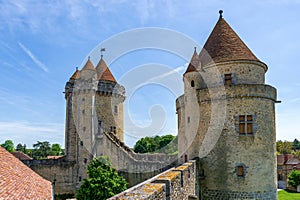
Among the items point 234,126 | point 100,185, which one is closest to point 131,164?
point 100,185

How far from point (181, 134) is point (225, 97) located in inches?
226

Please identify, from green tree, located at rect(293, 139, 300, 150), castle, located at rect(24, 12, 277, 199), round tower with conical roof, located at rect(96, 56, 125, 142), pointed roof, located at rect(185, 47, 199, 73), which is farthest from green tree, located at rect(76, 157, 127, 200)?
green tree, located at rect(293, 139, 300, 150)

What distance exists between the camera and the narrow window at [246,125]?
53.1 feet

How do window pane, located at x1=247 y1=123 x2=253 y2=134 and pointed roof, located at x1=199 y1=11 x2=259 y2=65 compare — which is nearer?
window pane, located at x1=247 y1=123 x2=253 y2=134

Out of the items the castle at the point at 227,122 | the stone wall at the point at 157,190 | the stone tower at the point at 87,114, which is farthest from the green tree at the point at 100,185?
the stone wall at the point at 157,190

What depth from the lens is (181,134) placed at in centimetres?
2127

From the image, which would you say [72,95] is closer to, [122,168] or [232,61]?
[122,168]

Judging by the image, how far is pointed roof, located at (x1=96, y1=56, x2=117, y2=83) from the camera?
124ft

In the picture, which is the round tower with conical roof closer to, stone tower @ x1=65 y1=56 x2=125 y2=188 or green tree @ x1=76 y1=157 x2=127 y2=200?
stone tower @ x1=65 y1=56 x2=125 y2=188

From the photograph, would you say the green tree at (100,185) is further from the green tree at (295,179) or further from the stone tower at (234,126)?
the green tree at (295,179)

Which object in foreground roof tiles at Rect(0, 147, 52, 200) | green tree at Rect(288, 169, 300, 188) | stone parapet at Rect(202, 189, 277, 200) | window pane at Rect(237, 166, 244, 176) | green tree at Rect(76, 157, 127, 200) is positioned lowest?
green tree at Rect(288, 169, 300, 188)

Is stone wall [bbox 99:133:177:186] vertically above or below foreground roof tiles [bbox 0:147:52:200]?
below

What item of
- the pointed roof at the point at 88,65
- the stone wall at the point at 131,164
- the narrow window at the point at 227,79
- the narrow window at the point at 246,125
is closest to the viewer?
the narrow window at the point at 246,125

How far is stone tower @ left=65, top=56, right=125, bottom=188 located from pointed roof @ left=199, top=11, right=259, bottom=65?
18811 mm
